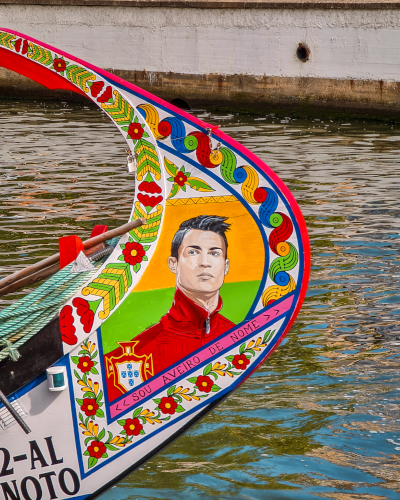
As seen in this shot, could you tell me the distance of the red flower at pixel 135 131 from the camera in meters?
4.34

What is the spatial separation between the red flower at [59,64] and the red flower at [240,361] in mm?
1841

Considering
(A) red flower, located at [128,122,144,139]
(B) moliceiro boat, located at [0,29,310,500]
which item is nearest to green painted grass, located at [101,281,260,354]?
(B) moliceiro boat, located at [0,29,310,500]

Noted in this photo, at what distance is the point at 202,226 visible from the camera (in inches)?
170

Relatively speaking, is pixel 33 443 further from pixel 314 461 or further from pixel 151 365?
pixel 314 461

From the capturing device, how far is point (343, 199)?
11.7 meters

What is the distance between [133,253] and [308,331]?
3.03 meters

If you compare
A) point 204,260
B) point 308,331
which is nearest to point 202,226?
point 204,260

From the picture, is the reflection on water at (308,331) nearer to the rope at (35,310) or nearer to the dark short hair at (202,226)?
the rope at (35,310)

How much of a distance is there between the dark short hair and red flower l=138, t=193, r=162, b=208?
0.63 ft

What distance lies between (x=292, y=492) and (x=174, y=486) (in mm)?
699

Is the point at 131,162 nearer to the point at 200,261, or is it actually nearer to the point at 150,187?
the point at 150,187

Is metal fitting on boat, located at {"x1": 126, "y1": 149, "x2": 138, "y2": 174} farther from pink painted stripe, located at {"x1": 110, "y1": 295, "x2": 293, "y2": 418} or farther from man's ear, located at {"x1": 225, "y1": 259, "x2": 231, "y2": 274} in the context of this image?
pink painted stripe, located at {"x1": 110, "y1": 295, "x2": 293, "y2": 418}

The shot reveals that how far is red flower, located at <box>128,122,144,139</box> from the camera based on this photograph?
434 centimetres

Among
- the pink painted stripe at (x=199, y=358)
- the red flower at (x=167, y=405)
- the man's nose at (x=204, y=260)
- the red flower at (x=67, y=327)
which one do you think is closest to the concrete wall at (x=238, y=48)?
the pink painted stripe at (x=199, y=358)
